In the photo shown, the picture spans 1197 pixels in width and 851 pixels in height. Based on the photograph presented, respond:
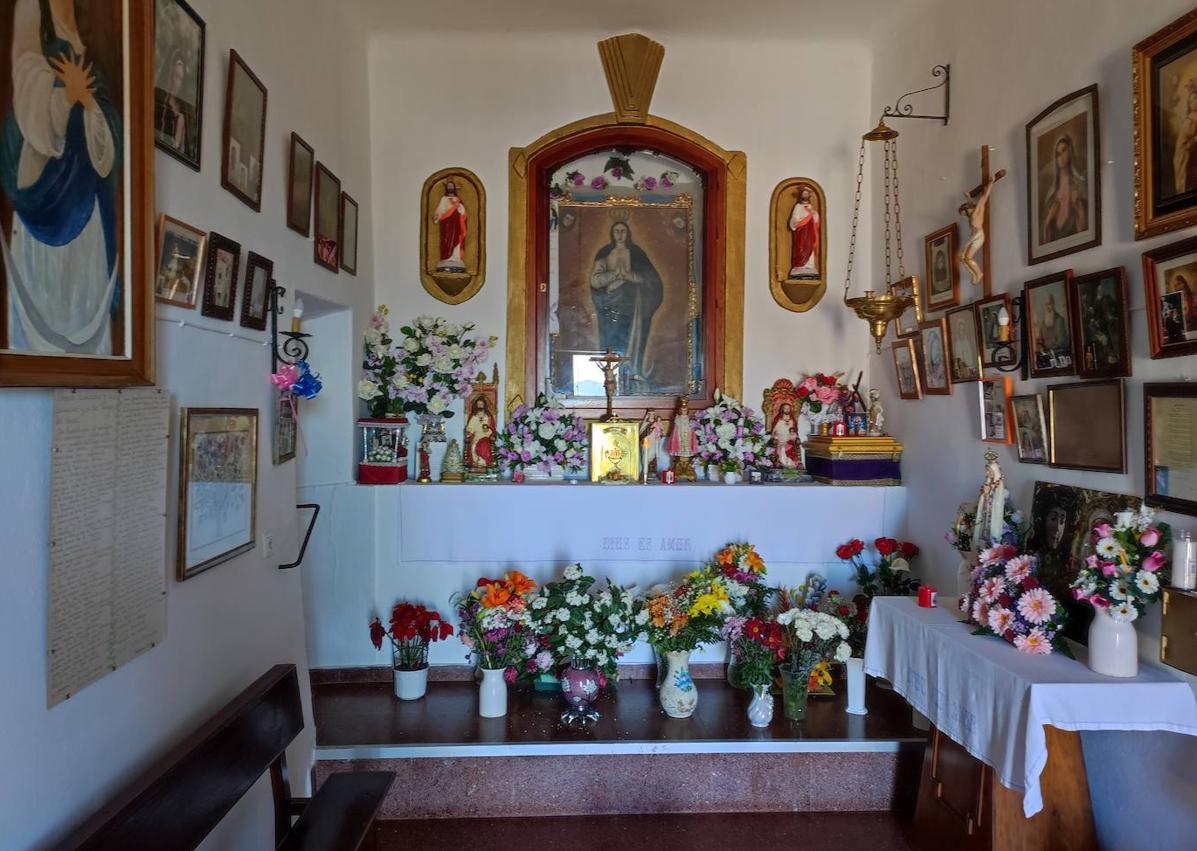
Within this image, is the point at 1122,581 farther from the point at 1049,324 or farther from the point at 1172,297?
the point at 1049,324

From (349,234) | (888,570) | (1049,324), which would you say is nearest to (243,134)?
(349,234)

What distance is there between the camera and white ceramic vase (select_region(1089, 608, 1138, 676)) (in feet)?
9.67

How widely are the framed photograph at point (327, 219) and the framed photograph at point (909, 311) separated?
3.67 meters

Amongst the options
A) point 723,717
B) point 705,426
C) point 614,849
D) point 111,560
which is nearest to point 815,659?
point 723,717

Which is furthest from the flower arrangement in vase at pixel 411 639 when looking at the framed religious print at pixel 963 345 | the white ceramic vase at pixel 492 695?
the framed religious print at pixel 963 345

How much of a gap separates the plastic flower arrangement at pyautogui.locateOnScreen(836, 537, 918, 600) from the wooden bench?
129 inches

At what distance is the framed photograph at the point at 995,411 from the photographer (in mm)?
4086

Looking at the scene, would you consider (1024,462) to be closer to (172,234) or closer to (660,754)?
(660,754)

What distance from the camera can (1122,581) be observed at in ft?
9.47

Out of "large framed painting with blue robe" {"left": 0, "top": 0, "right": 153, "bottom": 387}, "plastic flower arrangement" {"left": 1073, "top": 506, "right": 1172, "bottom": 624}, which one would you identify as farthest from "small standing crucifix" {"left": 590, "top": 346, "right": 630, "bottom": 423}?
"large framed painting with blue robe" {"left": 0, "top": 0, "right": 153, "bottom": 387}

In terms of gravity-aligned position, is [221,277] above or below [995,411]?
above

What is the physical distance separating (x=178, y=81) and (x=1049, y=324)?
153 inches

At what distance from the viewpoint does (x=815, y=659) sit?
4570 mm

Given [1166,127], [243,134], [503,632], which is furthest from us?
[503,632]
